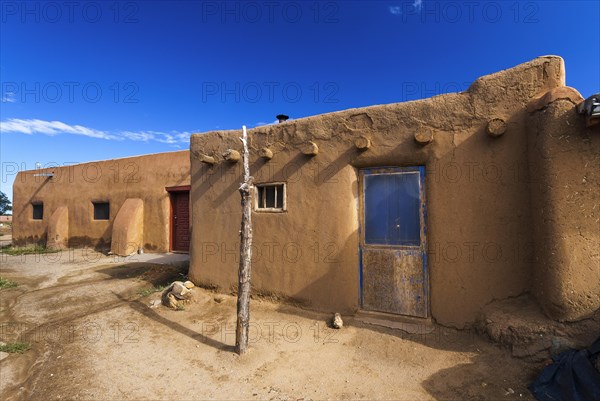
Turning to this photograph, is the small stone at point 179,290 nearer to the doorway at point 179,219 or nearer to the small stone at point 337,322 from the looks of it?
the small stone at point 337,322

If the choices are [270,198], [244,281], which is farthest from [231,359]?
[270,198]

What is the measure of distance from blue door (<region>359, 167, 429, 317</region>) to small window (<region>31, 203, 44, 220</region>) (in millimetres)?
16200

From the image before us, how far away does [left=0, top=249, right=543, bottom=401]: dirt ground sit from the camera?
3309 mm

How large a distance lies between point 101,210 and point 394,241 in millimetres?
12406

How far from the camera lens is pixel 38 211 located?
48.0ft

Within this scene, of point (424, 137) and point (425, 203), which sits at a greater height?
point (424, 137)

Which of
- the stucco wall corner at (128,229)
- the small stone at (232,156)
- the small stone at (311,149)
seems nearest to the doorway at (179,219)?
the stucco wall corner at (128,229)

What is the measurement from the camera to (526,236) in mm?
3822

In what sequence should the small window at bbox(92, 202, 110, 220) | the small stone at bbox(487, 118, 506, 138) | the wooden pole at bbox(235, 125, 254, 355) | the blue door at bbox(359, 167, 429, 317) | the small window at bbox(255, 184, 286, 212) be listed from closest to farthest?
the small stone at bbox(487, 118, 506, 138) < the wooden pole at bbox(235, 125, 254, 355) < the blue door at bbox(359, 167, 429, 317) < the small window at bbox(255, 184, 286, 212) < the small window at bbox(92, 202, 110, 220)

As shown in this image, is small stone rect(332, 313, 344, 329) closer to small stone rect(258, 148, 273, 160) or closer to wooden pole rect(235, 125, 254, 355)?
wooden pole rect(235, 125, 254, 355)

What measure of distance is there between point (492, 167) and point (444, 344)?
2367 millimetres

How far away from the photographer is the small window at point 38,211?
14445 mm

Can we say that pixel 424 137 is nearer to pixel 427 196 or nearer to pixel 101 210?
pixel 427 196

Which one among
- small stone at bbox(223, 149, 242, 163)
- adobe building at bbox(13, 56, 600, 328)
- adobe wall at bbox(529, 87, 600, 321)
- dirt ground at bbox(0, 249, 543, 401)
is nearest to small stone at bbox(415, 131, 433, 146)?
adobe building at bbox(13, 56, 600, 328)
